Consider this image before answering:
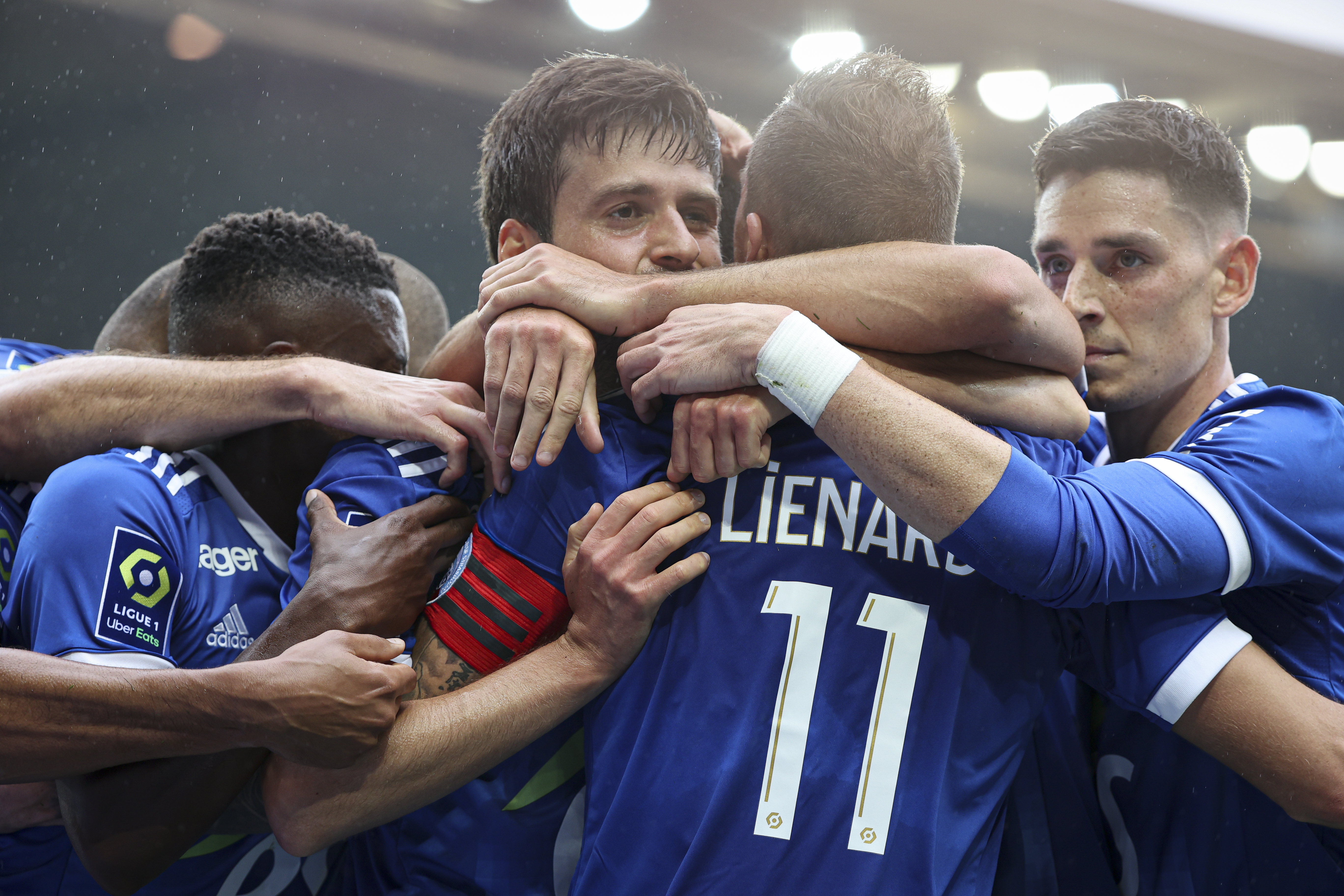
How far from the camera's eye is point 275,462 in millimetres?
2006

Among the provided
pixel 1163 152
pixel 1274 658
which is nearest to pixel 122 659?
pixel 1274 658

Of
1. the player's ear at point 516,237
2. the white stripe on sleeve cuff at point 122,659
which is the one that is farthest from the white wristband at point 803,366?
the white stripe on sleeve cuff at point 122,659

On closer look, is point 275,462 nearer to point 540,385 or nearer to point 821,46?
point 540,385

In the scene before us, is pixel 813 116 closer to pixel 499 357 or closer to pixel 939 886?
pixel 499 357

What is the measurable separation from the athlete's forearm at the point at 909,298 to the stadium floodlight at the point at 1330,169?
309 inches

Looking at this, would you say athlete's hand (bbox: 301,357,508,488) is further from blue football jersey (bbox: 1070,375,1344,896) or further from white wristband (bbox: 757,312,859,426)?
blue football jersey (bbox: 1070,375,1344,896)

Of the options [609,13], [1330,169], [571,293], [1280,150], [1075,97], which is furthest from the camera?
[1330,169]

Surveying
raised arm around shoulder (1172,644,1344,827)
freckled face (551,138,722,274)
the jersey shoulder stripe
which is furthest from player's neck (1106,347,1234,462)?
the jersey shoulder stripe

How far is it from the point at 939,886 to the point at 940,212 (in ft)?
3.38

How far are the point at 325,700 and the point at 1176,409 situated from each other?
5.65 feet

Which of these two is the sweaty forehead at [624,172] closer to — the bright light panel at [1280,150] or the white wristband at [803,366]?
the white wristband at [803,366]

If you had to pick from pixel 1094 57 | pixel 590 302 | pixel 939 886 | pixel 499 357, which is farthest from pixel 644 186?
pixel 1094 57

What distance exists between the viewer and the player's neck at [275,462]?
1.99 meters

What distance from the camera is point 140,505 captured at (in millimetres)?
1695
